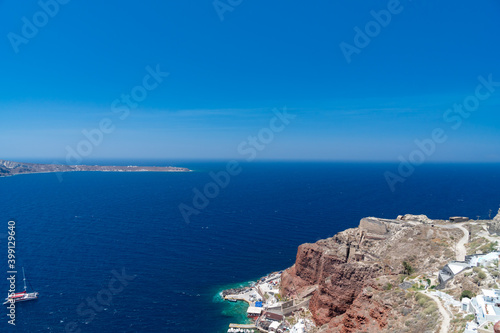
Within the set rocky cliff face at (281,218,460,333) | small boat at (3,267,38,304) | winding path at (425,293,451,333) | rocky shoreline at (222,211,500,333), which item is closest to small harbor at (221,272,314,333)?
rocky shoreline at (222,211,500,333)

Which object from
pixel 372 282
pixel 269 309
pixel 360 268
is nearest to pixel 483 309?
pixel 372 282

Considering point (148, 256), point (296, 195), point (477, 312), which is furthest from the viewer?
point (296, 195)

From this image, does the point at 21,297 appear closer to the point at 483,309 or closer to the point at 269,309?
the point at 269,309

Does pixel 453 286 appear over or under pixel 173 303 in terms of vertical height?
under

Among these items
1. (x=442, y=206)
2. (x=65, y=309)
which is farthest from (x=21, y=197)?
(x=442, y=206)

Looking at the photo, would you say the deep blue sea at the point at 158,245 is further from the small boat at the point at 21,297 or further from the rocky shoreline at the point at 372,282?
the rocky shoreline at the point at 372,282

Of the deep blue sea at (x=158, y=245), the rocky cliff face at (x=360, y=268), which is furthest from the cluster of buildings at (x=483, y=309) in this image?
the deep blue sea at (x=158, y=245)

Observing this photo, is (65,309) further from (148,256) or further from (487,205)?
(487,205)
